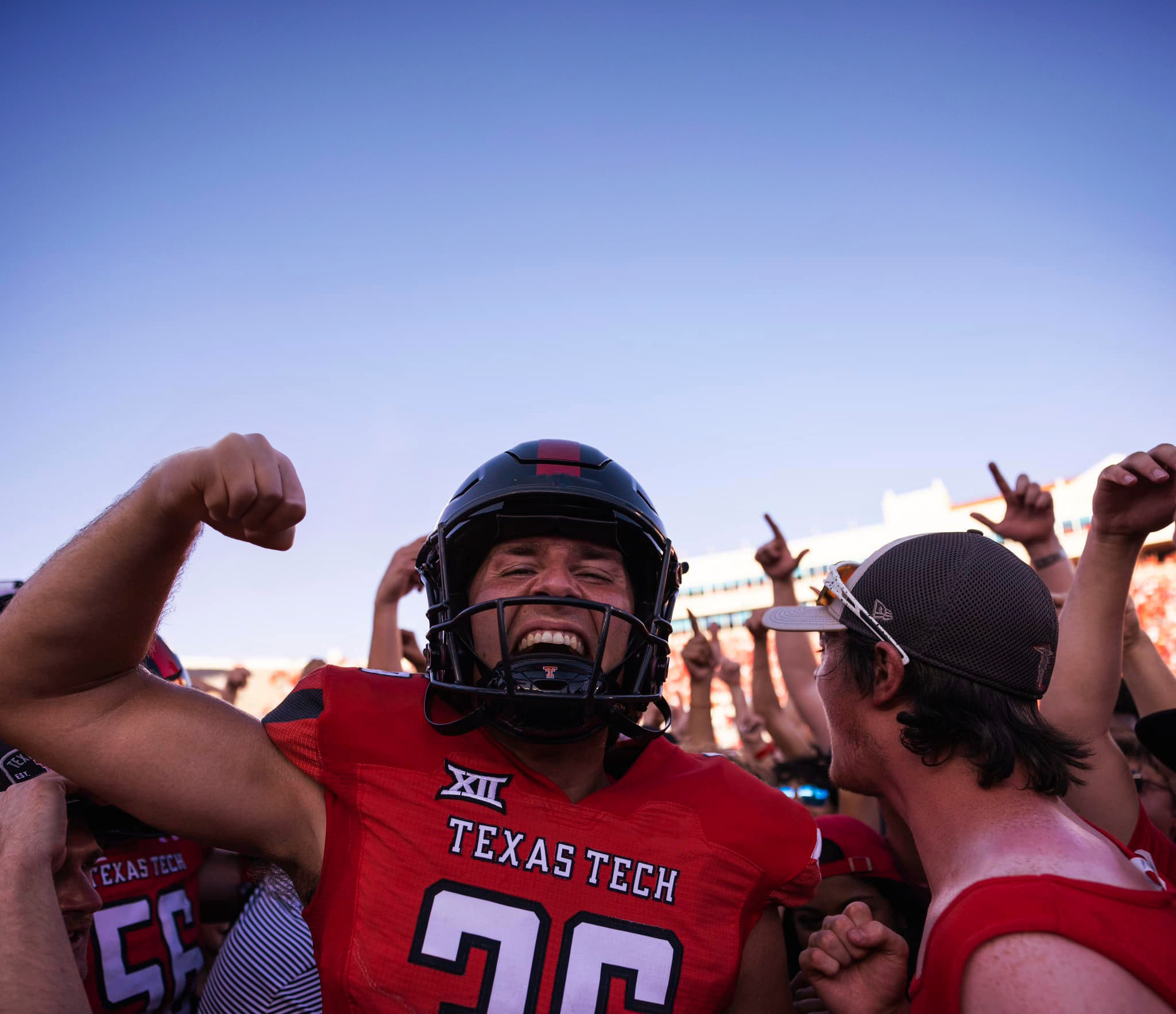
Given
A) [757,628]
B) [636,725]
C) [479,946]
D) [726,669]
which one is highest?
[636,725]

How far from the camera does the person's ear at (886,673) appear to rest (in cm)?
195

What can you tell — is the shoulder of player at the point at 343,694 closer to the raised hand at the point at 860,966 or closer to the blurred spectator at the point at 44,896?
the blurred spectator at the point at 44,896

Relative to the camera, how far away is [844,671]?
6.92ft

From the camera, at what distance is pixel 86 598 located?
162 cm

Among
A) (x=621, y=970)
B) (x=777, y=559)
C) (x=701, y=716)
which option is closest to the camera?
(x=621, y=970)

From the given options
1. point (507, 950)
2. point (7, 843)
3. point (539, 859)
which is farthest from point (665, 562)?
point (7, 843)

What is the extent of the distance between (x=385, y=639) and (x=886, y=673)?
2.41 meters

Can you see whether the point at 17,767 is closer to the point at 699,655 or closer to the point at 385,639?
the point at 385,639

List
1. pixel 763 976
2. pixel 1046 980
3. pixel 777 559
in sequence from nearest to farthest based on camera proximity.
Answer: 1. pixel 1046 980
2. pixel 763 976
3. pixel 777 559

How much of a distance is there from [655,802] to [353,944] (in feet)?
2.46

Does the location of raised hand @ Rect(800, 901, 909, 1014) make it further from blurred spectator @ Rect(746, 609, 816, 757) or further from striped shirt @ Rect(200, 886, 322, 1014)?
blurred spectator @ Rect(746, 609, 816, 757)

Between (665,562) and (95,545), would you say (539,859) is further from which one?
(95,545)

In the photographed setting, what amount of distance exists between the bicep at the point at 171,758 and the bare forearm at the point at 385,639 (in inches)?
74.3

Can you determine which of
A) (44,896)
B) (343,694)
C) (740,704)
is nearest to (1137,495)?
(343,694)
